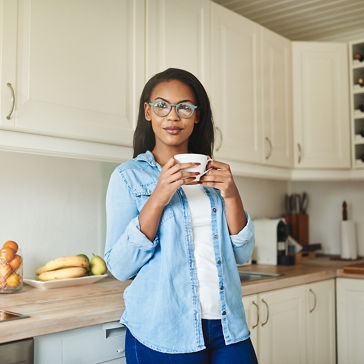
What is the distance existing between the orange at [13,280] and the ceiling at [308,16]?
1.95m

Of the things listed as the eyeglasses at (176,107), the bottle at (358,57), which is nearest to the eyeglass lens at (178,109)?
the eyeglasses at (176,107)

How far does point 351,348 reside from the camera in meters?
2.67

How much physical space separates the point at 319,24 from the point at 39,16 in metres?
2.15

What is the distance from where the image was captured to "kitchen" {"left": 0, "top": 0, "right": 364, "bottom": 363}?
171 centimetres

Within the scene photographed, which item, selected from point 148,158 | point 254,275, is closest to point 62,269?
point 148,158

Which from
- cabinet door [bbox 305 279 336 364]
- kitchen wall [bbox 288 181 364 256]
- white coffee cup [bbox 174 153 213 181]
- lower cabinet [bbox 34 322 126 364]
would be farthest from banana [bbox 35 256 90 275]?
kitchen wall [bbox 288 181 364 256]

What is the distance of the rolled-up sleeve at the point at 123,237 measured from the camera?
1.29m

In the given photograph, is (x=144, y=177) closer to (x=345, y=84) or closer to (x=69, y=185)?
(x=69, y=185)

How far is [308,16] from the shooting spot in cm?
318

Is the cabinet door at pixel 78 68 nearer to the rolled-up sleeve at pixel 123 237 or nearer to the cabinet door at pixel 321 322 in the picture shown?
the rolled-up sleeve at pixel 123 237

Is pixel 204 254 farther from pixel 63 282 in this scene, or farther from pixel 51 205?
pixel 51 205

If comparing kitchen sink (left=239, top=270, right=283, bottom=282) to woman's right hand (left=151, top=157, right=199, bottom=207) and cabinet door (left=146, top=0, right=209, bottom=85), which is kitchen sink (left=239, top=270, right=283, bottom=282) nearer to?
cabinet door (left=146, top=0, right=209, bottom=85)

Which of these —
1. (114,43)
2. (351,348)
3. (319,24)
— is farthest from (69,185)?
(319,24)

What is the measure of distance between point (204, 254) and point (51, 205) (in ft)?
3.42
